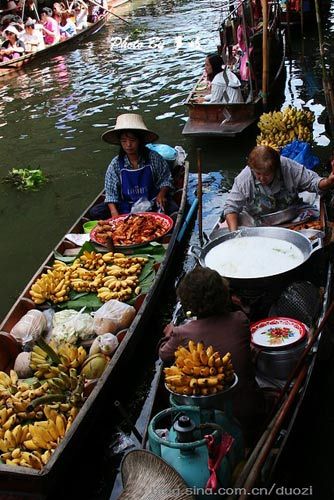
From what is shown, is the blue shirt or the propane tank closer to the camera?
the propane tank

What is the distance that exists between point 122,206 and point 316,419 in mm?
3436

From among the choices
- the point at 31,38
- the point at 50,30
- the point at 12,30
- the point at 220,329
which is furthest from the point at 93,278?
the point at 50,30

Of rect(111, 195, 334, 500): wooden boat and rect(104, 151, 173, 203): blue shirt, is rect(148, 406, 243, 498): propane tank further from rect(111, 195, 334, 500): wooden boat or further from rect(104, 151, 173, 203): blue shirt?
rect(104, 151, 173, 203): blue shirt

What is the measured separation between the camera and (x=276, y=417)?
10.4 ft

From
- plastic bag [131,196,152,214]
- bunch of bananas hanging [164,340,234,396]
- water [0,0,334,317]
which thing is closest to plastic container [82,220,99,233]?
plastic bag [131,196,152,214]

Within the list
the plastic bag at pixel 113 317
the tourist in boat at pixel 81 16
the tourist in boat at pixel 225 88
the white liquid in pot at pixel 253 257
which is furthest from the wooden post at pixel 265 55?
the tourist in boat at pixel 81 16

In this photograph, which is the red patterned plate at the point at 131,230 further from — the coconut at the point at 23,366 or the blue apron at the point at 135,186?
the coconut at the point at 23,366

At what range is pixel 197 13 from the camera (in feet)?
75.5

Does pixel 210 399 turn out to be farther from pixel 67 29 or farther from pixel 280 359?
pixel 67 29

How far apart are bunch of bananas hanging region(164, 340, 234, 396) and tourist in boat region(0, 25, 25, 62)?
659 inches

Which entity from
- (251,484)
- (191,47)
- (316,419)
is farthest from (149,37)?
(251,484)

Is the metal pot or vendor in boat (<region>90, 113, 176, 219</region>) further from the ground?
vendor in boat (<region>90, 113, 176, 219</region>)

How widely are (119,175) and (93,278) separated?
4.92 feet

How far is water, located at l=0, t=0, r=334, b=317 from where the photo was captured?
8523 mm
